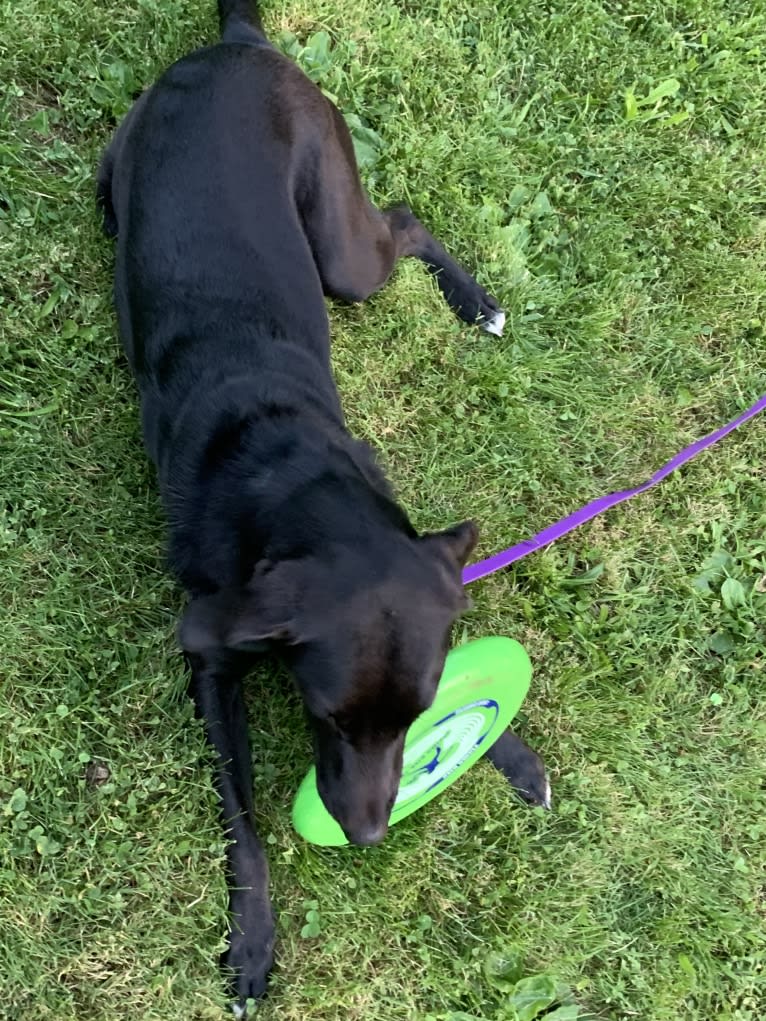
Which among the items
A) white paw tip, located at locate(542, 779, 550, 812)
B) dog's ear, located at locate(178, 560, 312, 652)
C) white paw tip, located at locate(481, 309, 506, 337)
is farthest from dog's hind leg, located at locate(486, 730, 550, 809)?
white paw tip, located at locate(481, 309, 506, 337)

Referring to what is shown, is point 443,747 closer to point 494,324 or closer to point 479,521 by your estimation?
point 479,521

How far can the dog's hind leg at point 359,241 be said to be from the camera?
12.2ft

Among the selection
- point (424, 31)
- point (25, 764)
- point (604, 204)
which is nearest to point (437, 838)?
point (25, 764)

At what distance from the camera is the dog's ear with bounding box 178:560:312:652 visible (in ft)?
8.30

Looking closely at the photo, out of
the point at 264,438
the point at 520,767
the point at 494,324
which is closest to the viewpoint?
the point at 264,438

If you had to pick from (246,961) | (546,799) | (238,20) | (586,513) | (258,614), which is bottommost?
(246,961)

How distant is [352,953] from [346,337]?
2.42 metres

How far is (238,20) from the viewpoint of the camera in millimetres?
3949

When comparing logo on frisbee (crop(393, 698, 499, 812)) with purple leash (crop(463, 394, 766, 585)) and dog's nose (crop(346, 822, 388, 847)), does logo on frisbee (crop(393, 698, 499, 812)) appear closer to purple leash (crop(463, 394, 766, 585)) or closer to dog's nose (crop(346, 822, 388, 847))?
dog's nose (crop(346, 822, 388, 847))

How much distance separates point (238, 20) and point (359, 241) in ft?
3.48

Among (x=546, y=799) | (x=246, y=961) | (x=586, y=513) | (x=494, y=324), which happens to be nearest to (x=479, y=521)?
(x=586, y=513)

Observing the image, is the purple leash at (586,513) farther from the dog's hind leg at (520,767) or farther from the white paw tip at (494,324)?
the white paw tip at (494,324)

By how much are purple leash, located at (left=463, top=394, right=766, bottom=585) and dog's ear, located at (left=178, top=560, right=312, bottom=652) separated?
3.80ft

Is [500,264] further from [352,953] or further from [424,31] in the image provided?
[352,953]
